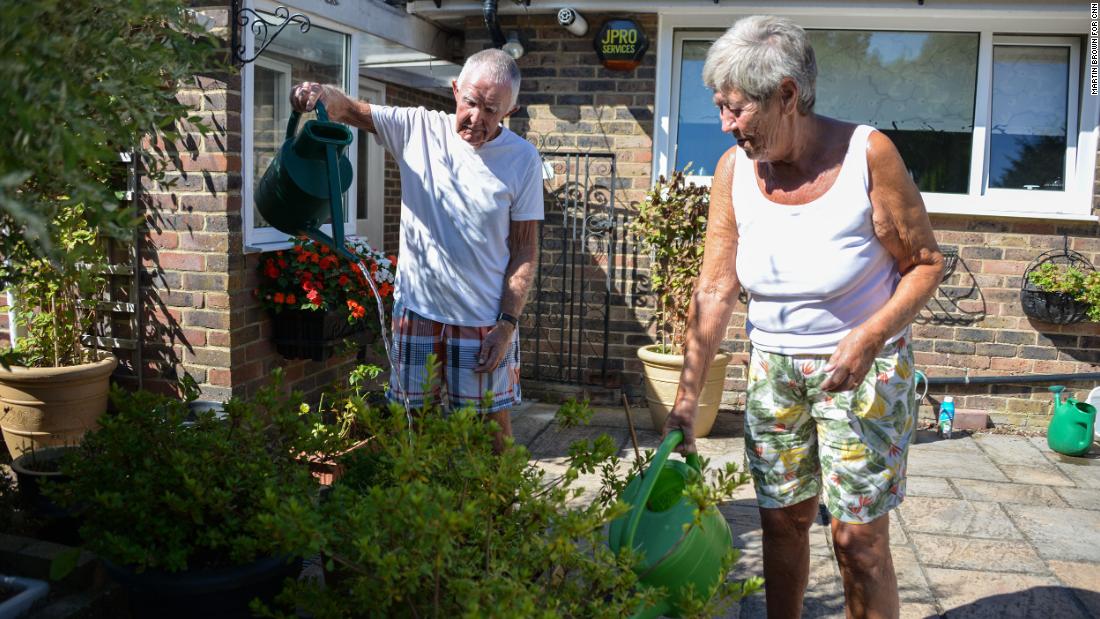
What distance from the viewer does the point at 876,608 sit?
2.19m

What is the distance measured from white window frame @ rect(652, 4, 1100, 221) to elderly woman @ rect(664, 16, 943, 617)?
11.7ft

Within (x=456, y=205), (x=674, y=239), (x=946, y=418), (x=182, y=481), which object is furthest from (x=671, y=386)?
(x=182, y=481)

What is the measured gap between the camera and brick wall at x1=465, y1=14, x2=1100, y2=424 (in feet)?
18.1

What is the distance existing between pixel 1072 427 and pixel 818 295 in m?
3.68

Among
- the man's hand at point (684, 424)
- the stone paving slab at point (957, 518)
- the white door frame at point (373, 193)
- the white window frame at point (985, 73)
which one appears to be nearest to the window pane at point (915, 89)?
the white window frame at point (985, 73)

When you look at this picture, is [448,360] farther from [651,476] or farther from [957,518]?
[957,518]

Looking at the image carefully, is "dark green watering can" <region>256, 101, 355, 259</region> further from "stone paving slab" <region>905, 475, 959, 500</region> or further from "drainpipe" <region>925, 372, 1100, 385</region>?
"drainpipe" <region>925, 372, 1100, 385</region>

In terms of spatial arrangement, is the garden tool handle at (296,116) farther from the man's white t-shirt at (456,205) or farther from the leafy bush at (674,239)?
the leafy bush at (674,239)

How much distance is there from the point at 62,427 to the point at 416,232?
2.27 meters

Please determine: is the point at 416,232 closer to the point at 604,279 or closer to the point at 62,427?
the point at 62,427

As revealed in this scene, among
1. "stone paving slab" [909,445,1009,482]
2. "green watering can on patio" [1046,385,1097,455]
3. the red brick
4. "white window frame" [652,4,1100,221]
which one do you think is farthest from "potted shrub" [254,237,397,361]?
"green watering can on patio" [1046,385,1097,455]

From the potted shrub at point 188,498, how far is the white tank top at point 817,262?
1.14 metres

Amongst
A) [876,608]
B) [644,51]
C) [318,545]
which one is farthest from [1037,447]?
[318,545]

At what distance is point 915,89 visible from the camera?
5637 millimetres
